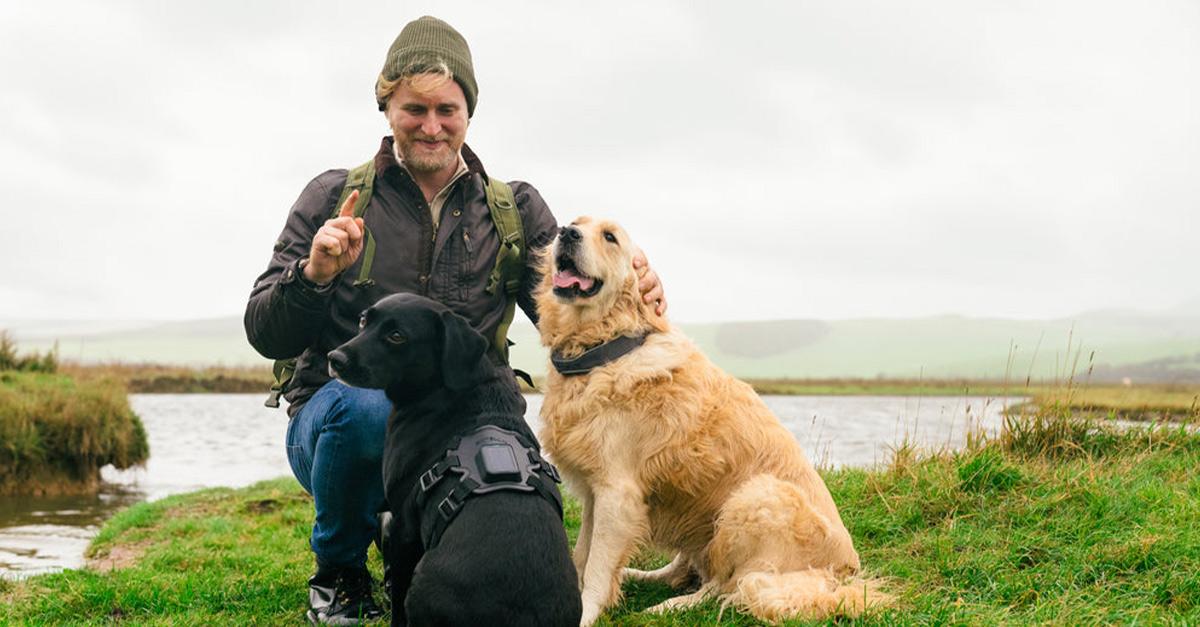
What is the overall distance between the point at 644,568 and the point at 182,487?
915 cm

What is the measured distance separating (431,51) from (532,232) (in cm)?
104

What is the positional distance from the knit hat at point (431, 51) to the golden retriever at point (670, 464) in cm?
95

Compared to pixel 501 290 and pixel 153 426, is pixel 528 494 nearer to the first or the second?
pixel 501 290

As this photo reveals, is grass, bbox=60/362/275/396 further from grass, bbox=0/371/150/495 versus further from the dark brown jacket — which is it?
the dark brown jacket

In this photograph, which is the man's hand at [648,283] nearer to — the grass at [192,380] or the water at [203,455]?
the water at [203,455]

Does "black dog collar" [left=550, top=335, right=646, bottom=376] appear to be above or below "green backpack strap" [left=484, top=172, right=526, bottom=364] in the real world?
below

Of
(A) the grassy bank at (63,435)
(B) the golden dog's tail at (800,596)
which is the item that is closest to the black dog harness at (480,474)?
(B) the golden dog's tail at (800,596)

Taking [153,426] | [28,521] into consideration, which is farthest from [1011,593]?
[153,426]

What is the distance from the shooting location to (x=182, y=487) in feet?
39.1

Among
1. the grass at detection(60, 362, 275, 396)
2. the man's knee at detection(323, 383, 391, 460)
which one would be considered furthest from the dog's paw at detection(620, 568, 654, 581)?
the grass at detection(60, 362, 275, 396)

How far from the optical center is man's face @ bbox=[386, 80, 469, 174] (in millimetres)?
4230

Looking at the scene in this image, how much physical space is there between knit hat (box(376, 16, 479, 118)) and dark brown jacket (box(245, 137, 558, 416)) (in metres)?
0.39

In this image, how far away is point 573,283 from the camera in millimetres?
4129

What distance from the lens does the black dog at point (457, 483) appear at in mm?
2959
